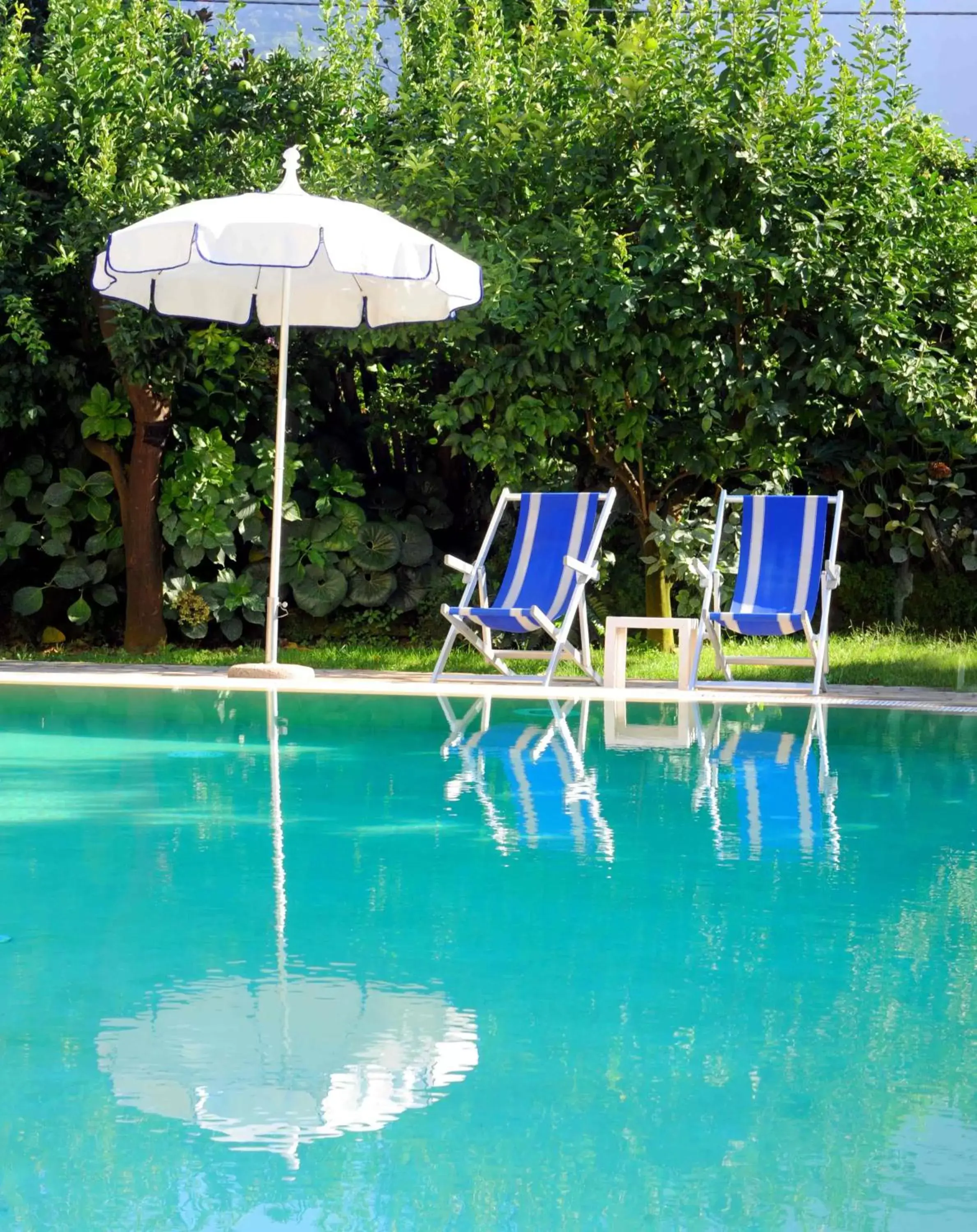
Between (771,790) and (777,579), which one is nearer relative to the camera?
(771,790)

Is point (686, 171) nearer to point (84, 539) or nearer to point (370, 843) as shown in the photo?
point (84, 539)

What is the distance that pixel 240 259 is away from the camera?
7.00 metres

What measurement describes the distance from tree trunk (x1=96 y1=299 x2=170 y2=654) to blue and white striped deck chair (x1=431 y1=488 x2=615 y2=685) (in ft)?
6.85

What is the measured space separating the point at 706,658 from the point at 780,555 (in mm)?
1139

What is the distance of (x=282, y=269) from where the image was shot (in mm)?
8398

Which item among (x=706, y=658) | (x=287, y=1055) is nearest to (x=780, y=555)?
(x=706, y=658)

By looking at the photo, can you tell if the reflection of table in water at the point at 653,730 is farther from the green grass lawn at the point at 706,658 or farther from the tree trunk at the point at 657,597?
the tree trunk at the point at 657,597

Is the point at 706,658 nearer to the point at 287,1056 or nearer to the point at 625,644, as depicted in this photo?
the point at 625,644

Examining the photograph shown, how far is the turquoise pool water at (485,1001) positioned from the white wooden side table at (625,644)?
2557 mm

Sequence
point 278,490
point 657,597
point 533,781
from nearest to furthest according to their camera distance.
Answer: point 533,781 → point 278,490 → point 657,597

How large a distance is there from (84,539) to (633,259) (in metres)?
4.05

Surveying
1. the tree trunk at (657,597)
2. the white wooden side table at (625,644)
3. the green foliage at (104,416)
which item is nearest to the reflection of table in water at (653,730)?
the white wooden side table at (625,644)

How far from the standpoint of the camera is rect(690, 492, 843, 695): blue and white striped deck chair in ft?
24.8

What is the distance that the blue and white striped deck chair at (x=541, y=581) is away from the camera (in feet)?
25.1
